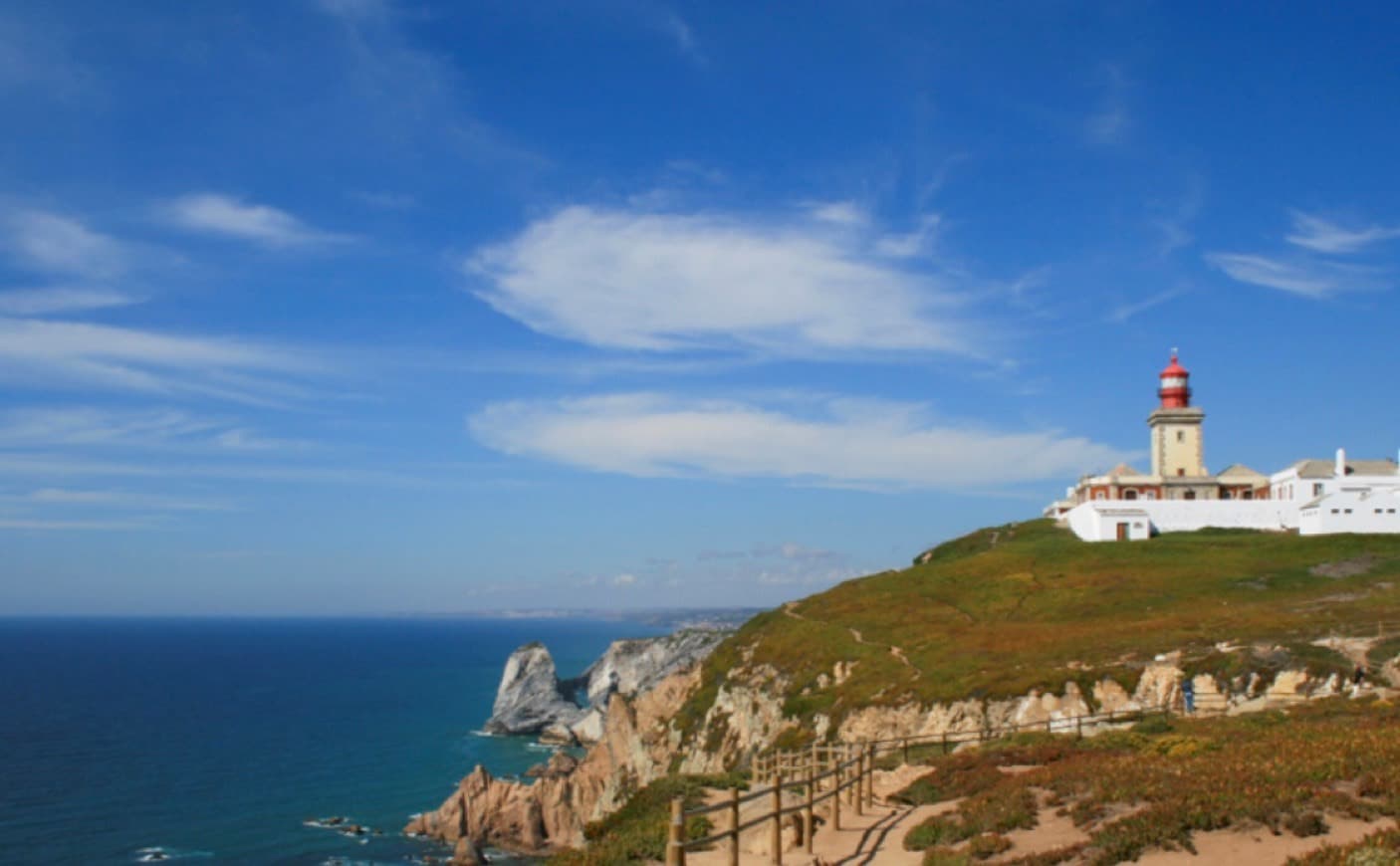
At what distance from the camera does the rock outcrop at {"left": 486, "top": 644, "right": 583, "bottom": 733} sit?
5217 inches

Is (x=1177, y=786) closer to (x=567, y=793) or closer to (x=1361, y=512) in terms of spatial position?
(x=567, y=793)

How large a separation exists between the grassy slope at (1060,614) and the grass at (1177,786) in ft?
63.3

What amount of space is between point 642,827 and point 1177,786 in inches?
464

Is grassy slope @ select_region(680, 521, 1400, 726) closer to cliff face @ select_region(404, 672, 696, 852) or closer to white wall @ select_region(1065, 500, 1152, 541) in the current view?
white wall @ select_region(1065, 500, 1152, 541)

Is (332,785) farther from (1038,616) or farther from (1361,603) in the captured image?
(1361,603)

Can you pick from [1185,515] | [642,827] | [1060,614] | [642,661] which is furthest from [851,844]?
[642,661]

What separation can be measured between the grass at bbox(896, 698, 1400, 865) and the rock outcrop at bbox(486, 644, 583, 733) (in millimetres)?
113135

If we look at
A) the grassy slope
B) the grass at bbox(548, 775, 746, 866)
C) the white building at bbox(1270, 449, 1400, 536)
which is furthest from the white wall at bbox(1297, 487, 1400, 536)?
the grass at bbox(548, 775, 746, 866)

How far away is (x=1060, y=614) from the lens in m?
65.8

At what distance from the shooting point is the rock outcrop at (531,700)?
132m

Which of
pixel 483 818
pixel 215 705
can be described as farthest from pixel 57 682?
pixel 483 818

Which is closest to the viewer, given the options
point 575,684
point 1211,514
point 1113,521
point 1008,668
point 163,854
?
point 1008,668

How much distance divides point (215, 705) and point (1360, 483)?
149m

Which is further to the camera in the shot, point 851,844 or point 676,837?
point 851,844
